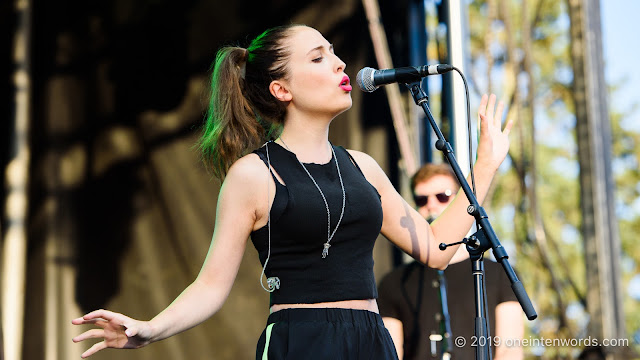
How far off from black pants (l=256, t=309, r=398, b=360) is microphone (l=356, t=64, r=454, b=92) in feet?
1.87

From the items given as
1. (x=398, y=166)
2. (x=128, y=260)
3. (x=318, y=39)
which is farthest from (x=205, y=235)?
(x=318, y=39)

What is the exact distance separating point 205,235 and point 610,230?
288 cm

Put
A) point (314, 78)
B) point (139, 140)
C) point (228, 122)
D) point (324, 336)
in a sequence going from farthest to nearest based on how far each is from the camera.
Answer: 1. point (139, 140)
2. point (228, 122)
3. point (314, 78)
4. point (324, 336)

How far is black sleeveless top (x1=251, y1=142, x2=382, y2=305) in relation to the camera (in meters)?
1.84

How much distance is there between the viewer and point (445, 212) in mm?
2076

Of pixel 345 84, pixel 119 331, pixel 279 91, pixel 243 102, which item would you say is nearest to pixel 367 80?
pixel 345 84

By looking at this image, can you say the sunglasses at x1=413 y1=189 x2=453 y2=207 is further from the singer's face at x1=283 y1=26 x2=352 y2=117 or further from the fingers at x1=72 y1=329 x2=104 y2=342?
the fingers at x1=72 y1=329 x2=104 y2=342

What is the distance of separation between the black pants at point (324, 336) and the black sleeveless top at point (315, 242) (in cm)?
4

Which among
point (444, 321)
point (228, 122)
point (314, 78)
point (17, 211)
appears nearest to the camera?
point (314, 78)

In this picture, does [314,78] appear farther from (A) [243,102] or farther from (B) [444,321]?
(B) [444,321]

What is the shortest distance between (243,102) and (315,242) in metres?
0.55

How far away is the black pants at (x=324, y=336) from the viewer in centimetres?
179

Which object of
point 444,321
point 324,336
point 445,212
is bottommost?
point 444,321

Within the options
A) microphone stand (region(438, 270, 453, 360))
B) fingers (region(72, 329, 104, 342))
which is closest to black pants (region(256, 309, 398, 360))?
fingers (region(72, 329, 104, 342))
